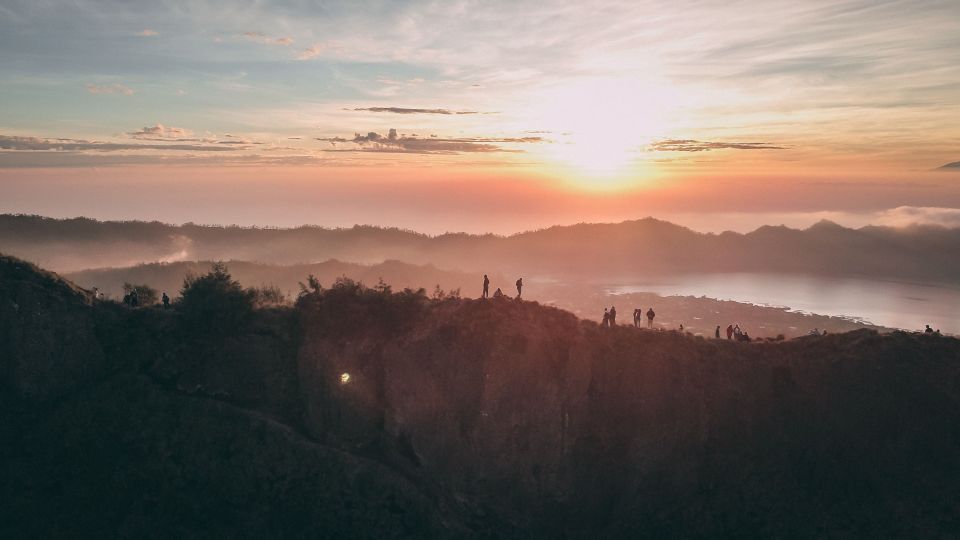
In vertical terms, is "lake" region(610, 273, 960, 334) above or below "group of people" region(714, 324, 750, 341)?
below

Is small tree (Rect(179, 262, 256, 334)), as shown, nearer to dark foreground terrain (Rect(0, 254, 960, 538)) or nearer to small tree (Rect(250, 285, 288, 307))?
dark foreground terrain (Rect(0, 254, 960, 538))

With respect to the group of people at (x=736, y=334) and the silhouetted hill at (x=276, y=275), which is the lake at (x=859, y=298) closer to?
the silhouetted hill at (x=276, y=275)

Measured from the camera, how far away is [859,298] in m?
180

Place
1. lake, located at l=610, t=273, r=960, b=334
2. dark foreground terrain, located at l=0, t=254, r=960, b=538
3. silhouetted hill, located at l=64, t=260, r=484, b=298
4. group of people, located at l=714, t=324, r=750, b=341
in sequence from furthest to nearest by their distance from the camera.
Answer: lake, located at l=610, t=273, r=960, b=334 → silhouetted hill, located at l=64, t=260, r=484, b=298 → group of people, located at l=714, t=324, r=750, b=341 → dark foreground terrain, located at l=0, t=254, r=960, b=538

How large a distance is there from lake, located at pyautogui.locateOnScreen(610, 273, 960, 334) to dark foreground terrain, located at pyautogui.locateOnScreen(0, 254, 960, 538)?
13176 centimetres

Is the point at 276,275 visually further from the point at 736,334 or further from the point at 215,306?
the point at 736,334

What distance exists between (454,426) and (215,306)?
682 inches

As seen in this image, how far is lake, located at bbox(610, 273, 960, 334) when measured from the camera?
492ft

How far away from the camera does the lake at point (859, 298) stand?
14988cm

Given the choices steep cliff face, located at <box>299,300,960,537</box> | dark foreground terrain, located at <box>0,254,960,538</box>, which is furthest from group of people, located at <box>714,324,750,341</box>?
steep cliff face, located at <box>299,300,960,537</box>

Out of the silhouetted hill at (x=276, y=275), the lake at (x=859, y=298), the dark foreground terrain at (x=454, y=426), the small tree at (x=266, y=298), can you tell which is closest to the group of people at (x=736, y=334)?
the dark foreground terrain at (x=454, y=426)

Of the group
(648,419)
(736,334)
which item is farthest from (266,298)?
(736,334)

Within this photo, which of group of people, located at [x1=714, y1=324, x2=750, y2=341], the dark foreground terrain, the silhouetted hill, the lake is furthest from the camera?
the lake

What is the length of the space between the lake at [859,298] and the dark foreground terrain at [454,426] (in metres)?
132
